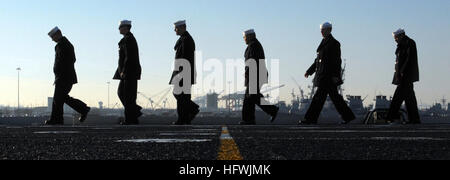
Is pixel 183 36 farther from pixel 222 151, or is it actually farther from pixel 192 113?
pixel 222 151

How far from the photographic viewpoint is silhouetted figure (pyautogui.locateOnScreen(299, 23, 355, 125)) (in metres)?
11.0

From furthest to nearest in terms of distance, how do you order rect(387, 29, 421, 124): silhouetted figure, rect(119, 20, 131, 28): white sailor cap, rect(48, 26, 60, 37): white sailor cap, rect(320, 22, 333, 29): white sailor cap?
rect(48, 26, 60, 37): white sailor cap, rect(119, 20, 131, 28): white sailor cap, rect(320, 22, 333, 29): white sailor cap, rect(387, 29, 421, 124): silhouetted figure

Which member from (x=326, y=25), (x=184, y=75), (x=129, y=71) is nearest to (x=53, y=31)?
(x=129, y=71)

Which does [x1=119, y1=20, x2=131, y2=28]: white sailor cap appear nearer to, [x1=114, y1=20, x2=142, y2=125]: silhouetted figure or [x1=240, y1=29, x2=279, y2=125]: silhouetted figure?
[x1=114, y1=20, x2=142, y2=125]: silhouetted figure

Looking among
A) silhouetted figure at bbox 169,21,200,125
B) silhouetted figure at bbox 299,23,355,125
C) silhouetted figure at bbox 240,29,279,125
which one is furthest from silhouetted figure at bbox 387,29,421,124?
silhouetted figure at bbox 169,21,200,125

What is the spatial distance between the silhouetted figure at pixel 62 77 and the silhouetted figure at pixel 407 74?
17.9 feet

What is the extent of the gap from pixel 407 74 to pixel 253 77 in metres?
2.61

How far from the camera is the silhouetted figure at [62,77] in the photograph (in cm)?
1134

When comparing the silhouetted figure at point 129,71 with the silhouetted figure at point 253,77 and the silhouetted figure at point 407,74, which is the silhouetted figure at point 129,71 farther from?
the silhouetted figure at point 407,74

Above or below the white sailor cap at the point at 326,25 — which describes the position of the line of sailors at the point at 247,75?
below

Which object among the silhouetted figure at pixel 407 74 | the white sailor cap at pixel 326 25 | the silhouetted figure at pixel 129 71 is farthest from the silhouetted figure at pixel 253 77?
the silhouetted figure at pixel 407 74

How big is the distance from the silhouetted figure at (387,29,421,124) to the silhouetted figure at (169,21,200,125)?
3.45 meters
